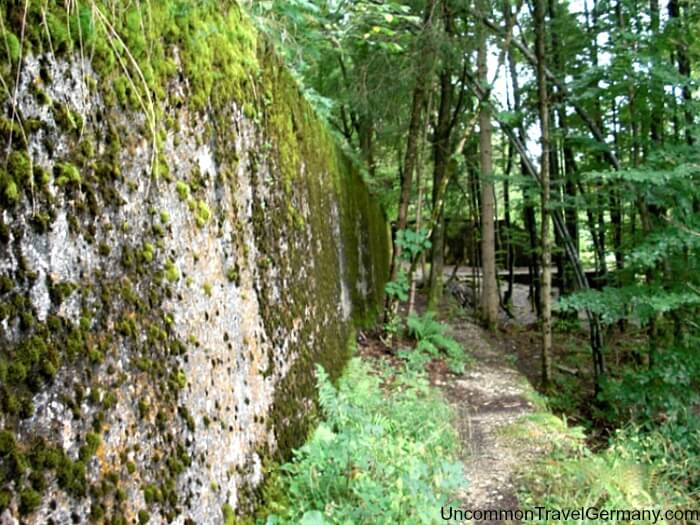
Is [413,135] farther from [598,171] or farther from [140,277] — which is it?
[140,277]

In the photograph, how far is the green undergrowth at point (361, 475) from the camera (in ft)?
8.97

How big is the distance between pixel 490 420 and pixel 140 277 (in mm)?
4621

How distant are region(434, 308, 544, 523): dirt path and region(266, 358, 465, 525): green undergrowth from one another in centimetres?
27

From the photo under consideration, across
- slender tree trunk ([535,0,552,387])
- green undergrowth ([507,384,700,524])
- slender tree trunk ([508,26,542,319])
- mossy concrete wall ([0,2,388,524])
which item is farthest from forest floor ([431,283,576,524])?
slender tree trunk ([508,26,542,319])

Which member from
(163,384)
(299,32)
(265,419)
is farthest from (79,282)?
(299,32)

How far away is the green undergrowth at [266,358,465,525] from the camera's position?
8.97ft

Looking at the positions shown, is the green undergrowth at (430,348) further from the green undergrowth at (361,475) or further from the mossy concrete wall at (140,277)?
the mossy concrete wall at (140,277)

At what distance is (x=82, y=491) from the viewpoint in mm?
1456

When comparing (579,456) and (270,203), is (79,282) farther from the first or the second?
(579,456)

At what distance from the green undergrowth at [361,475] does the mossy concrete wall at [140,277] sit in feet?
0.74

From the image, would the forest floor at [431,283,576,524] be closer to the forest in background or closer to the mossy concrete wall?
the forest in background

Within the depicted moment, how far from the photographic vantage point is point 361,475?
296 centimetres

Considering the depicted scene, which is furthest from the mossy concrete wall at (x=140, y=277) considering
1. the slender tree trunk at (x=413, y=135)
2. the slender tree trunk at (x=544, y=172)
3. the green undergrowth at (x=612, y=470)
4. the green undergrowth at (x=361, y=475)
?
the slender tree trunk at (x=544, y=172)


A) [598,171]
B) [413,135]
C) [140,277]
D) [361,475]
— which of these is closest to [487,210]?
[413,135]
